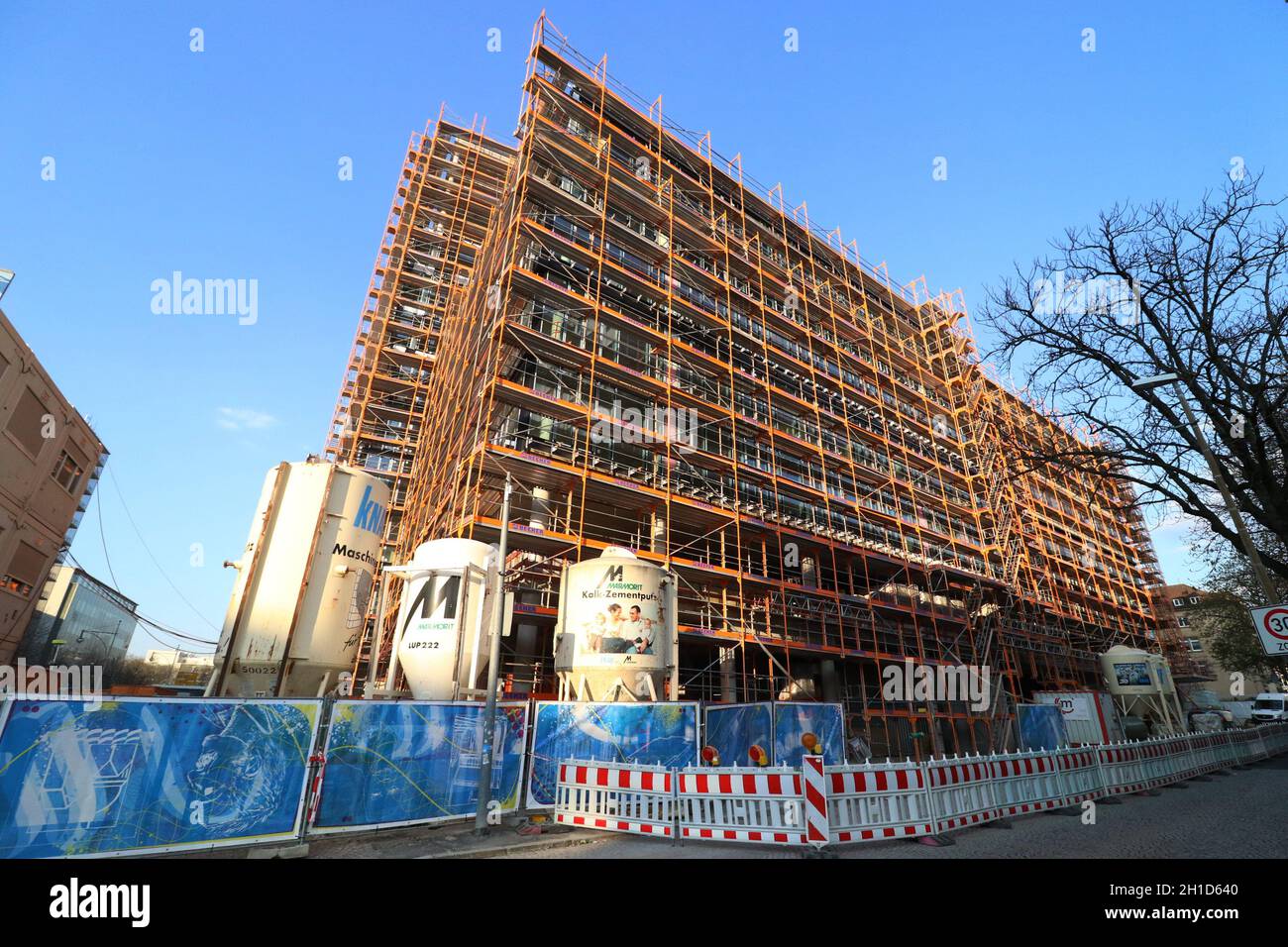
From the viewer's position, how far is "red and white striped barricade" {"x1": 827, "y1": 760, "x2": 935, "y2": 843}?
7461 millimetres

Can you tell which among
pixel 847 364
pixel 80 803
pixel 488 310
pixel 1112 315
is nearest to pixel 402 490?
pixel 488 310

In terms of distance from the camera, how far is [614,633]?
46.3ft

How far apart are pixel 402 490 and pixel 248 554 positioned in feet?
71.4

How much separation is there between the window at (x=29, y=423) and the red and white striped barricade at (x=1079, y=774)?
120ft

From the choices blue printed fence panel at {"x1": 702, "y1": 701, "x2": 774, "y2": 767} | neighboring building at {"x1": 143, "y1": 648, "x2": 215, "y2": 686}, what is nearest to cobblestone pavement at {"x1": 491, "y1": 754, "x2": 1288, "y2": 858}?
blue printed fence panel at {"x1": 702, "y1": 701, "x2": 774, "y2": 767}

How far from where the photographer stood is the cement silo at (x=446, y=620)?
40.9ft

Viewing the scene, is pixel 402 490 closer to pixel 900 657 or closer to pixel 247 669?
pixel 247 669

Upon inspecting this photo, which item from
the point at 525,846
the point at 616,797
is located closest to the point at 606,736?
the point at 616,797

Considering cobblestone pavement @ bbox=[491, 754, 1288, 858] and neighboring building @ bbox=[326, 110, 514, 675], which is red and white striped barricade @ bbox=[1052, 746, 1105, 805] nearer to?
cobblestone pavement @ bbox=[491, 754, 1288, 858]

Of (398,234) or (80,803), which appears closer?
(80,803)

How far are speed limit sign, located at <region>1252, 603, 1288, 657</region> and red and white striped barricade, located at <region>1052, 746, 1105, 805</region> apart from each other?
3.82m

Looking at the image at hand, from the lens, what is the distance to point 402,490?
34.0 metres

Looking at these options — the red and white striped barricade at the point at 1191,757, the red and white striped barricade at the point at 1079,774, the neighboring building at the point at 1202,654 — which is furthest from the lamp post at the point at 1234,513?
the neighboring building at the point at 1202,654

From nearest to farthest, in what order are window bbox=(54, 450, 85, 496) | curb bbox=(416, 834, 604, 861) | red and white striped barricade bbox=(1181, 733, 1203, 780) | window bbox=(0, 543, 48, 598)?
curb bbox=(416, 834, 604, 861) < red and white striped barricade bbox=(1181, 733, 1203, 780) < window bbox=(0, 543, 48, 598) < window bbox=(54, 450, 85, 496)
